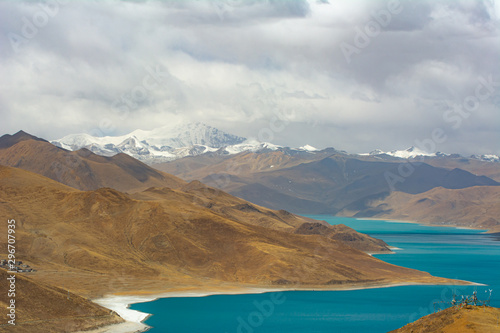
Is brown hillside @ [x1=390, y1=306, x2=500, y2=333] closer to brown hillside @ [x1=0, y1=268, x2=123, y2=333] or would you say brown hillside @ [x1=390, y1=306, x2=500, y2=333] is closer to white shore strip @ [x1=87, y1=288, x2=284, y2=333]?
white shore strip @ [x1=87, y1=288, x2=284, y2=333]

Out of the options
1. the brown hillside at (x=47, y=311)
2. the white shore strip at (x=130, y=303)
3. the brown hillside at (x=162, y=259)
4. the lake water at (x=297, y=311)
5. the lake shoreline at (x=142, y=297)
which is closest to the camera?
the brown hillside at (x=47, y=311)

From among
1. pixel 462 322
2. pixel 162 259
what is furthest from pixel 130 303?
pixel 462 322

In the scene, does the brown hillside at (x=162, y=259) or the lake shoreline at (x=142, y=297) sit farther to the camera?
the brown hillside at (x=162, y=259)

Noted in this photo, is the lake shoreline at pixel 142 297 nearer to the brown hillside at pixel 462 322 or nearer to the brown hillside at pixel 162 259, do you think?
the brown hillside at pixel 162 259

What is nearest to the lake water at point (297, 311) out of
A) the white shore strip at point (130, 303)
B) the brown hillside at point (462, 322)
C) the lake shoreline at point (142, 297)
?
the white shore strip at point (130, 303)

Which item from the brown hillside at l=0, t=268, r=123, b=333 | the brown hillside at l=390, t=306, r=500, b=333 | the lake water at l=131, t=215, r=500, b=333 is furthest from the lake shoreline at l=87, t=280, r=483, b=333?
the brown hillside at l=390, t=306, r=500, b=333

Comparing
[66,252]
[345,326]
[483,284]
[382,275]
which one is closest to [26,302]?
[345,326]

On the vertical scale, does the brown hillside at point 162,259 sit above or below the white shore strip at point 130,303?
above
